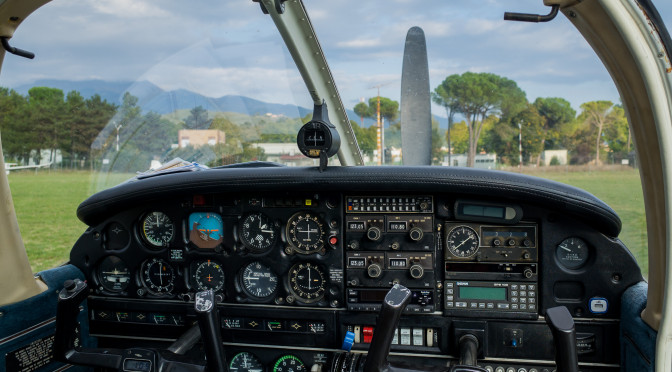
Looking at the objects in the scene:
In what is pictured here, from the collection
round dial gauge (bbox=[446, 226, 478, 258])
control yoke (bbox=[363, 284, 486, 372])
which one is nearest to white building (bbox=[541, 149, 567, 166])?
round dial gauge (bbox=[446, 226, 478, 258])

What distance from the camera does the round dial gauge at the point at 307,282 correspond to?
2438 mm

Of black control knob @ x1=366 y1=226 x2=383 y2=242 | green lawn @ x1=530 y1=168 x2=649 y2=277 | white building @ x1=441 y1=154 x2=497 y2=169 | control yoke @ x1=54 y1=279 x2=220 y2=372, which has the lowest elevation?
control yoke @ x1=54 y1=279 x2=220 y2=372

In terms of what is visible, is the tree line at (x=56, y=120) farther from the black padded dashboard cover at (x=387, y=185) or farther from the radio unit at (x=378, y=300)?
the radio unit at (x=378, y=300)

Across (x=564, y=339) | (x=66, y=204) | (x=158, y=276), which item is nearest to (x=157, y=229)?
(x=158, y=276)

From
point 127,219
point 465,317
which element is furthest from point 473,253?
point 127,219

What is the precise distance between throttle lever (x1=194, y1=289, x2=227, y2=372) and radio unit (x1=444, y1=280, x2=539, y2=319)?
1.11 metres

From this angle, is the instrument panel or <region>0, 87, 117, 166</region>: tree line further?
<region>0, 87, 117, 166</region>: tree line

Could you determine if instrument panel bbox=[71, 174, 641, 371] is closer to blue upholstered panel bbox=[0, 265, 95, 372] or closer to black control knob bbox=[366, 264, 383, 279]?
black control knob bbox=[366, 264, 383, 279]

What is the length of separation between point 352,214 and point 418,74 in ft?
2.74

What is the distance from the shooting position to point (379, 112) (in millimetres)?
2748

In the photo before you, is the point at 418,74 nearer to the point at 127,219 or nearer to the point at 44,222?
the point at 127,219

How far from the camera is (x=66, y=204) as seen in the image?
2713 millimetres

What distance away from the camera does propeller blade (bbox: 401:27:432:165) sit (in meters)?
2.61

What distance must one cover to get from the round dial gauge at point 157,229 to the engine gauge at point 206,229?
11cm
